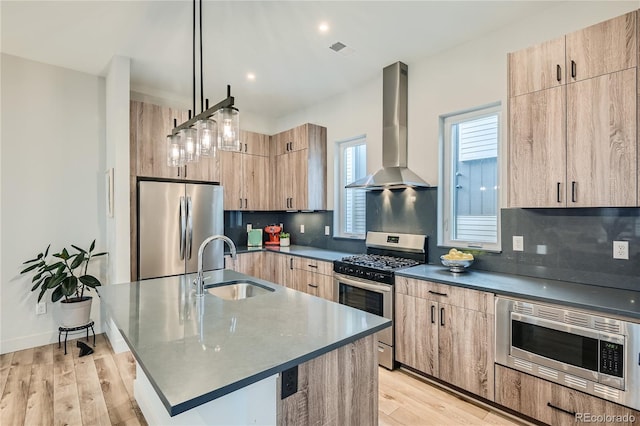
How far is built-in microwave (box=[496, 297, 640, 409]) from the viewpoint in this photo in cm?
172

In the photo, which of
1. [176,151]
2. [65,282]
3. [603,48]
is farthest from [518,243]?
[65,282]

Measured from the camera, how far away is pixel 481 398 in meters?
2.37

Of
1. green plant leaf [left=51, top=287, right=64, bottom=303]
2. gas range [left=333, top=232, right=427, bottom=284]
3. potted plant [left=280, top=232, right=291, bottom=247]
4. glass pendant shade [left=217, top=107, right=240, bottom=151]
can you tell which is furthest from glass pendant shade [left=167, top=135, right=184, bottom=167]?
potted plant [left=280, top=232, right=291, bottom=247]

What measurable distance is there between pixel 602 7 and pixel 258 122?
4.16 meters

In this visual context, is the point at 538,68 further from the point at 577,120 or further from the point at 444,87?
the point at 444,87

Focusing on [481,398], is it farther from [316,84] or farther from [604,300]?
[316,84]

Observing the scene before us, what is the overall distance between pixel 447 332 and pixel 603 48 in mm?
2137

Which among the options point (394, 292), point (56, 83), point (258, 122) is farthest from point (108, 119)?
point (394, 292)

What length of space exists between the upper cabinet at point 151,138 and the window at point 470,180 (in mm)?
3009

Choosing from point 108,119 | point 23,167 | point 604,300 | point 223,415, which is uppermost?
point 108,119

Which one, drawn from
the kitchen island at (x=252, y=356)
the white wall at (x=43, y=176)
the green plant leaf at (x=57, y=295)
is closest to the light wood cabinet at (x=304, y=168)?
the white wall at (x=43, y=176)

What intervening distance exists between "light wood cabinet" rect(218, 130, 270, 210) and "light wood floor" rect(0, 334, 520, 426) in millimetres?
2235

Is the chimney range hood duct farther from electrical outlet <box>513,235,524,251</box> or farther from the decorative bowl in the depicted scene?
electrical outlet <box>513,235,524,251</box>

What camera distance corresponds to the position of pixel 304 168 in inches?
167
